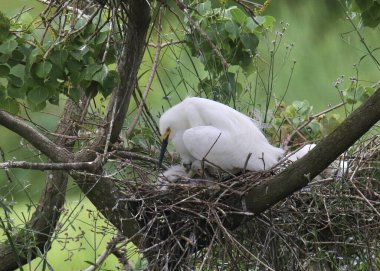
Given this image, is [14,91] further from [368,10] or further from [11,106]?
[368,10]

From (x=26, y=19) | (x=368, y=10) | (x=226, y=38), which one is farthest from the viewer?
(x=226, y=38)

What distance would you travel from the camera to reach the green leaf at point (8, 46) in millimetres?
2321

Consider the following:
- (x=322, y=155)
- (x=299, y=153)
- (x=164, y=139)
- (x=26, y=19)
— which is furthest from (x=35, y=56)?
(x=299, y=153)

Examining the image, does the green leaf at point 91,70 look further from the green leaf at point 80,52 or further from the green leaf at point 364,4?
the green leaf at point 364,4

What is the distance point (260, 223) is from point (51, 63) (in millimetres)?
686

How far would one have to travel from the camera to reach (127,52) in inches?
96.0

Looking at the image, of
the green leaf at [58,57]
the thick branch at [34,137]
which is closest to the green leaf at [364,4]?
the green leaf at [58,57]

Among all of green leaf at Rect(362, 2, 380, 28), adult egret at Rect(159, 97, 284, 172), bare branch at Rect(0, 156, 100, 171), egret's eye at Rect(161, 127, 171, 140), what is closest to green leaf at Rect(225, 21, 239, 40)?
adult egret at Rect(159, 97, 284, 172)

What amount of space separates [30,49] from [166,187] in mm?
557

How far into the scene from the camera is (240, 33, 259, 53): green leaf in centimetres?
287

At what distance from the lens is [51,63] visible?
7.49 ft

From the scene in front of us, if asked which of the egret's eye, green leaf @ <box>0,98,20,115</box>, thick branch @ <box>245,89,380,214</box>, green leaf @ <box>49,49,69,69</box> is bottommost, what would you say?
thick branch @ <box>245,89,380,214</box>

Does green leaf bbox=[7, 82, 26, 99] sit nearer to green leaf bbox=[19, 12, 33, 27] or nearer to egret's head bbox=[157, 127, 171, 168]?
green leaf bbox=[19, 12, 33, 27]

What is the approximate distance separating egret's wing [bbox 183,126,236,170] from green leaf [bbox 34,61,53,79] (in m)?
0.67
